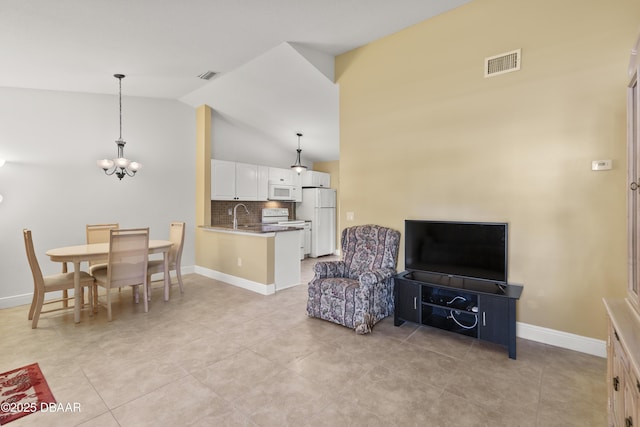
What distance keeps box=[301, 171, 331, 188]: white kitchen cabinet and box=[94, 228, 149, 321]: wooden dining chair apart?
4394 millimetres

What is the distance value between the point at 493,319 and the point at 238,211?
519 centimetres

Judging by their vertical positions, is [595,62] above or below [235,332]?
above

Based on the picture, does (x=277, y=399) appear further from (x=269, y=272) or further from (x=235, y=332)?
(x=269, y=272)

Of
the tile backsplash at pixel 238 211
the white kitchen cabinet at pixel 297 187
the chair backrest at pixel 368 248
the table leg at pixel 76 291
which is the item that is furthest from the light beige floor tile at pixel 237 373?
the white kitchen cabinet at pixel 297 187

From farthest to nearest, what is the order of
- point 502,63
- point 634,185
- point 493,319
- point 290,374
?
point 502,63 → point 493,319 → point 290,374 → point 634,185

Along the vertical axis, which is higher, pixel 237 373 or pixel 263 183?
pixel 263 183

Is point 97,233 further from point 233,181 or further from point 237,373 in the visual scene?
point 237,373

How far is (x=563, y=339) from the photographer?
2.73 metres

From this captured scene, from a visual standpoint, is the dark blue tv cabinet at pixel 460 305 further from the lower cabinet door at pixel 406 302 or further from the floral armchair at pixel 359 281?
the floral armchair at pixel 359 281

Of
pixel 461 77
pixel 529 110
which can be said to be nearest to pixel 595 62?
pixel 529 110

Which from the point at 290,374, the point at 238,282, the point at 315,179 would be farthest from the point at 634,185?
the point at 315,179

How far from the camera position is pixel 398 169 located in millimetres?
3695

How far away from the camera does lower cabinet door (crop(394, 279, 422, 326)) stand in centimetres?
311

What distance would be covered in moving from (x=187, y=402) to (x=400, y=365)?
1618mm
